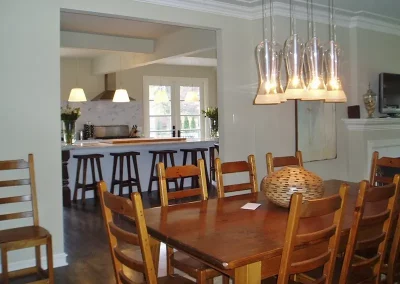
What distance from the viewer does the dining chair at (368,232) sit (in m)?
2.03

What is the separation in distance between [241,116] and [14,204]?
2.58 metres

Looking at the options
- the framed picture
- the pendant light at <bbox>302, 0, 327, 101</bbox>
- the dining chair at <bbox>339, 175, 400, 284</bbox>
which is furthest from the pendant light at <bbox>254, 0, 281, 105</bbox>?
the framed picture

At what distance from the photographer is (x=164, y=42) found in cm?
696

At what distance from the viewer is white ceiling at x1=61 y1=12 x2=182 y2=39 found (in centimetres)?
571

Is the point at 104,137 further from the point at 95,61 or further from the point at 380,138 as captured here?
the point at 380,138

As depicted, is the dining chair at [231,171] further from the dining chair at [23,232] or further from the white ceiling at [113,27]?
the white ceiling at [113,27]

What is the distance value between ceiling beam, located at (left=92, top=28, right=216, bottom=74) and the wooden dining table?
3639mm

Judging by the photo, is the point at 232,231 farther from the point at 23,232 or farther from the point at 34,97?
the point at 34,97

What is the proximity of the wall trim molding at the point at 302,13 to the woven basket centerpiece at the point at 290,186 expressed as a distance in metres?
2.44

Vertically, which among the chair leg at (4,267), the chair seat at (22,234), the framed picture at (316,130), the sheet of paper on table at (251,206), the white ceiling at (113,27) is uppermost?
the white ceiling at (113,27)

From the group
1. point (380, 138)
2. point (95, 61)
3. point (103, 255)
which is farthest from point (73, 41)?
point (380, 138)

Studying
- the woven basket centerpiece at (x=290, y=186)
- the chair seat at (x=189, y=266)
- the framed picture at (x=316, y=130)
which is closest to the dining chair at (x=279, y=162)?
the woven basket centerpiece at (x=290, y=186)

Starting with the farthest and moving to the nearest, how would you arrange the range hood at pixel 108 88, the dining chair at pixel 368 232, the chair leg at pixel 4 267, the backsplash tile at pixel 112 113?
the backsplash tile at pixel 112 113
the range hood at pixel 108 88
the chair leg at pixel 4 267
the dining chair at pixel 368 232

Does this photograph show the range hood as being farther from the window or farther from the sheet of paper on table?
the sheet of paper on table
